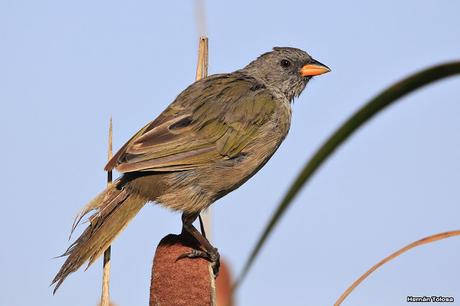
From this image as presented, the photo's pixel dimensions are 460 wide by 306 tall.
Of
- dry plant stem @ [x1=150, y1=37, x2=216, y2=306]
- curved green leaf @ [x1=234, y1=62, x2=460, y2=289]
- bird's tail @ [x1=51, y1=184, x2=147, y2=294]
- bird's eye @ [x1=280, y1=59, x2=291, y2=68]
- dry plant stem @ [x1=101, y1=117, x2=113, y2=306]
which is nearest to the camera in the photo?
curved green leaf @ [x1=234, y1=62, x2=460, y2=289]

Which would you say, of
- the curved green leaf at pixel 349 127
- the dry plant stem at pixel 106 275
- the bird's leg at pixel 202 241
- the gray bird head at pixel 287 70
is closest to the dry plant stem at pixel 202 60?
the bird's leg at pixel 202 241

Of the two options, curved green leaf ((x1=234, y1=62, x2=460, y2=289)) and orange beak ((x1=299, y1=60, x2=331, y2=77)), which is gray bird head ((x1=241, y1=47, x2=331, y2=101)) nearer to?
orange beak ((x1=299, y1=60, x2=331, y2=77))

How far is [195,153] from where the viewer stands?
4633 millimetres

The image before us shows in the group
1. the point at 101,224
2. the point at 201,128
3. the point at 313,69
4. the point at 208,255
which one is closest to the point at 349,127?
the point at 208,255

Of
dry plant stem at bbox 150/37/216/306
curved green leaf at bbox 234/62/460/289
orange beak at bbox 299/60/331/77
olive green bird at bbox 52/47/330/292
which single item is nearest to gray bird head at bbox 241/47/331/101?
orange beak at bbox 299/60/331/77

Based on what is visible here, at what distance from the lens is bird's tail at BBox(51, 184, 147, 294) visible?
11.7ft

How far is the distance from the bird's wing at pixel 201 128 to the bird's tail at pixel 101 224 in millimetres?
223

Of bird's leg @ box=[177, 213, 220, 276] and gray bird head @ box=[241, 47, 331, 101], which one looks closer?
bird's leg @ box=[177, 213, 220, 276]

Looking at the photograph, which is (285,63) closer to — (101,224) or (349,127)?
(101,224)

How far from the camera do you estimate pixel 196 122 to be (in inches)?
188

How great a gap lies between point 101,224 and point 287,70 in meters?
2.64

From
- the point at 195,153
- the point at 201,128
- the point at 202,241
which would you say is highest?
the point at 201,128

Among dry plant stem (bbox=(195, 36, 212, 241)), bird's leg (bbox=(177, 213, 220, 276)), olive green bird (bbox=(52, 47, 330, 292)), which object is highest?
dry plant stem (bbox=(195, 36, 212, 241))

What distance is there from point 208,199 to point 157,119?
2.41 feet
